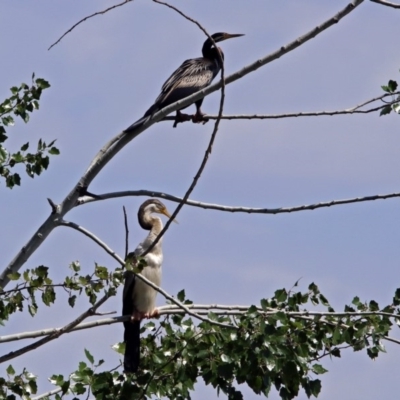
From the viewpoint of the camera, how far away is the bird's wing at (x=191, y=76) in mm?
7544

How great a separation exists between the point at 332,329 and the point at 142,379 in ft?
3.66

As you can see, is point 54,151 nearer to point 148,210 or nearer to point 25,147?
point 25,147

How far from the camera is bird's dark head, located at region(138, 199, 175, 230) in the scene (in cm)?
797

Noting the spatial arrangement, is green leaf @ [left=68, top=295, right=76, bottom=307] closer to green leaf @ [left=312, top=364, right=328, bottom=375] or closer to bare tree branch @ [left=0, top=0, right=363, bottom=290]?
bare tree branch @ [left=0, top=0, right=363, bottom=290]

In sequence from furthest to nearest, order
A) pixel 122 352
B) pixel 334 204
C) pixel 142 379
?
pixel 122 352
pixel 142 379
pixel 334 204

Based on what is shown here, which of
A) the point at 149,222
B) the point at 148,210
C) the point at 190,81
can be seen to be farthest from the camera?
the point at 148,210

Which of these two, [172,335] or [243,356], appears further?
[172,335]

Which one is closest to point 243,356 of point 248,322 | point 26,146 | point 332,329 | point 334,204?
point 248,322

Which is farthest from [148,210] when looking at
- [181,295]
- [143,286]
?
[181,295]

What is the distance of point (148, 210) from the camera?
8109 millimetres

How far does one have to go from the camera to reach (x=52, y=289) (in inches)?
205

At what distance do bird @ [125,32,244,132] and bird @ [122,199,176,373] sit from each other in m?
0.94

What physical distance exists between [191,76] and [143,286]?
5.67 feet

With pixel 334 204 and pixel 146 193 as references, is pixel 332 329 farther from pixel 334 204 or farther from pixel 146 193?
pixel 146 193
